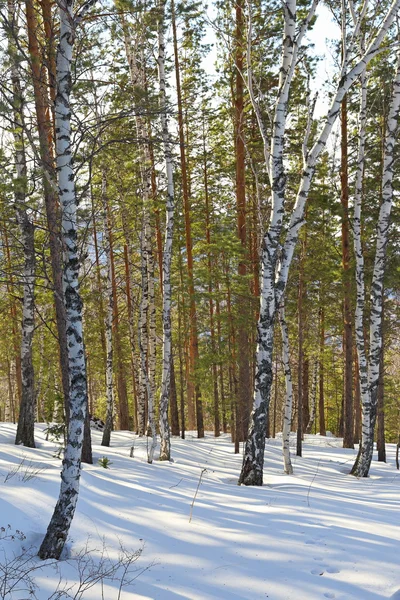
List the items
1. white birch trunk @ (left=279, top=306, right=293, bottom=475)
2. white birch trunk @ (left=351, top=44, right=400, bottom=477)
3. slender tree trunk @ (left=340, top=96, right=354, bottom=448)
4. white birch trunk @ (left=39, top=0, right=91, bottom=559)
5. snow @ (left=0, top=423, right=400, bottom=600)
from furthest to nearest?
slender tree trunk @ (left=340, top=96, right=354, bottom=448)
white birch trunk @ (left=279, top=306, right=293, bottom=475)
white birch trunk @ (left=351, top=44, right=400, bottom=477)
white birch trunk @ (left=39, top=0, right=91, bottom=559)
snow @ (left=0, top=423, right=400, bottom=600)

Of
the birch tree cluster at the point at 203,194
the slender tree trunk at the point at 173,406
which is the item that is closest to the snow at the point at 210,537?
the birch tree cluster at the point at 203,194

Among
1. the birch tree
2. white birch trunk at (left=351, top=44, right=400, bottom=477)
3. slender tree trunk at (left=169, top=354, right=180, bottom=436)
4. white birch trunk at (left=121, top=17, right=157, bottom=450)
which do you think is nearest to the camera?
the birch tree

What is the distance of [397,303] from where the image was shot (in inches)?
599

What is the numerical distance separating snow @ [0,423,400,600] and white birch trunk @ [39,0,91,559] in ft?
1.95

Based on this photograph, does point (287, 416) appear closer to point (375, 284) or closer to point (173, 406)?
point (375, 284)

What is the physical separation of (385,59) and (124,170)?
741 centimetres

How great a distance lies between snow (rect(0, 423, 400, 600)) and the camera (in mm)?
3723

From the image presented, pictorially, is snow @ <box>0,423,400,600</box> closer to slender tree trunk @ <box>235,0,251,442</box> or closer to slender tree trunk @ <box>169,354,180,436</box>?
slender tree trunk @ <box>235,0,251,442</box>

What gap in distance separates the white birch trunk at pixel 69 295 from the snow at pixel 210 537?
23.4 inches

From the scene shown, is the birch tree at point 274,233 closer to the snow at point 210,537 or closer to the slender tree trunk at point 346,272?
the snow at point 210,537

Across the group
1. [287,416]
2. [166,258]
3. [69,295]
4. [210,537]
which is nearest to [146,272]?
[166,258]

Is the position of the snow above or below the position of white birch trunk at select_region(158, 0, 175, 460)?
below

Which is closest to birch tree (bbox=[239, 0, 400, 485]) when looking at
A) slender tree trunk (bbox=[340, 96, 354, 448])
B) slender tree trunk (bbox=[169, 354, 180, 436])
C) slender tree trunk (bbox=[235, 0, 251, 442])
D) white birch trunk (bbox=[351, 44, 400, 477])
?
white birch trunk (bbox=[351, 44, 400, 477])

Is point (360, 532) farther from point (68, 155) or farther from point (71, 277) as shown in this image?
point (68, 155)
